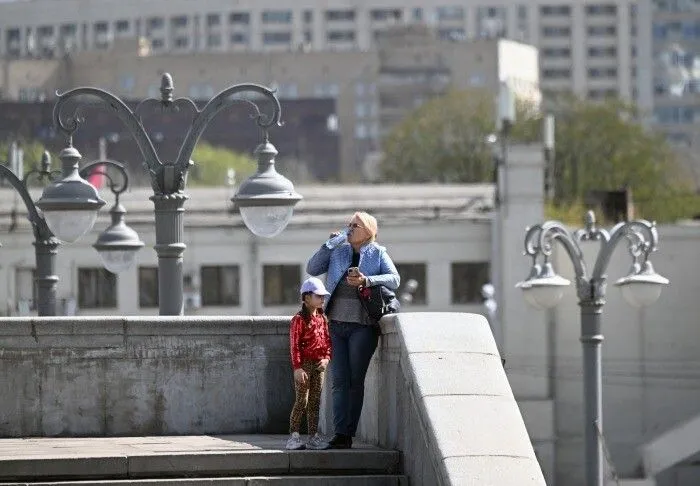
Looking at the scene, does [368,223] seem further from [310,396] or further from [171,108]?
[171,108]

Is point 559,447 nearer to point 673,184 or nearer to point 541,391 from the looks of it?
point 541,391

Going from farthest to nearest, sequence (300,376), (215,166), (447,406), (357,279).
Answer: (215,166) → (357,279) → (300,376) → (447,406)

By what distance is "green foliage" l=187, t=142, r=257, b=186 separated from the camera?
127m

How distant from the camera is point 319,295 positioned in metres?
16.0

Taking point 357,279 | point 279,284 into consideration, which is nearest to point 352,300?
point 357,279

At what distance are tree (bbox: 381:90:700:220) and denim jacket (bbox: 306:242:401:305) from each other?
84.1 metres

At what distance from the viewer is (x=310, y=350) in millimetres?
16125

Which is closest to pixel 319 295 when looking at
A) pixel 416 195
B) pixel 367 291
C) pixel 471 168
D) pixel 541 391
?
pixel 367 291

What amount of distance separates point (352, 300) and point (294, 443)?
1.16m

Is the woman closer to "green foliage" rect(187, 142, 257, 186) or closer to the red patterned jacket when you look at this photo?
the red patterned jacket

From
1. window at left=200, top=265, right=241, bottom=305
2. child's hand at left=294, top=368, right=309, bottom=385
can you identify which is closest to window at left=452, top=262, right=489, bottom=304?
window at left=200, top=265, right=241, bottom=305

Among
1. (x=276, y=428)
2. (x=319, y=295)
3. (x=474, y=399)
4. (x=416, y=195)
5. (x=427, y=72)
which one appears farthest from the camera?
(x=427, y=72)

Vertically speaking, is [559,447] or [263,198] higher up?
[263,198]

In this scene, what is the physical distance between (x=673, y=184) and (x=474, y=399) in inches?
4148
